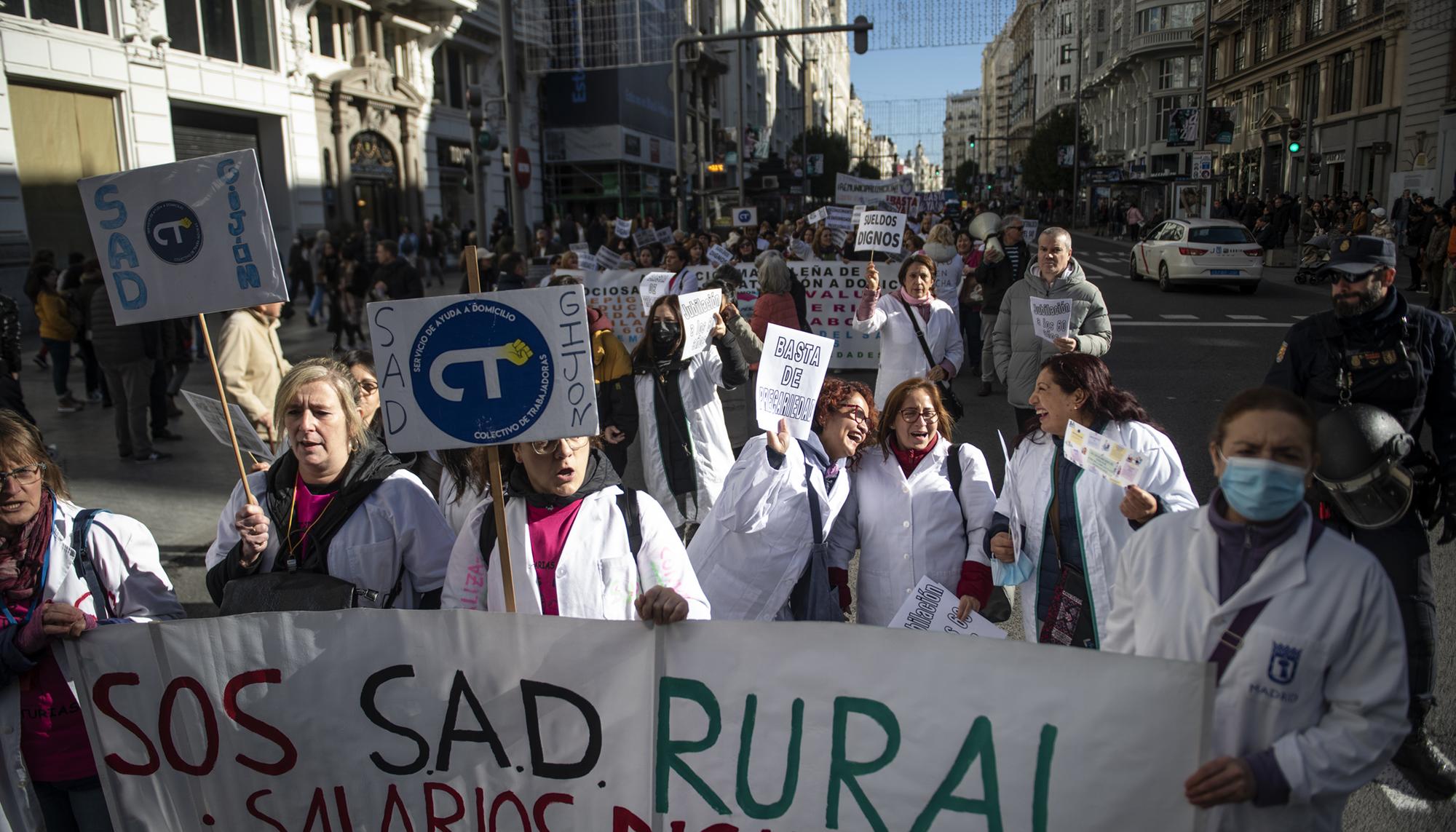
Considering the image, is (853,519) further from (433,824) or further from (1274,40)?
(1274,40)

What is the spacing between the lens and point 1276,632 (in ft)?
6.58

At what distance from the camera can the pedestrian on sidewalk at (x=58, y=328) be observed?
36.4ft

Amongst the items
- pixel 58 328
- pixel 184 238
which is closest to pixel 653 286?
pixel 58 328

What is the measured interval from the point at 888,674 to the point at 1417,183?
33011 millimetres

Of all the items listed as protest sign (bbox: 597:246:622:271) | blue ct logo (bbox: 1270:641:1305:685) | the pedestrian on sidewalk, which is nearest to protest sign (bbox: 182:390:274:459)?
blue ct logo (bbox: 1270:641:1305:685)

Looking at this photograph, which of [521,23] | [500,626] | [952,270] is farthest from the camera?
[521,23]

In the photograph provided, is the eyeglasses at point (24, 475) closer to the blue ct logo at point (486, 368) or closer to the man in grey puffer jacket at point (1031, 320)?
the blue ct logo at point (486, 368)

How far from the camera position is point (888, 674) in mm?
2398

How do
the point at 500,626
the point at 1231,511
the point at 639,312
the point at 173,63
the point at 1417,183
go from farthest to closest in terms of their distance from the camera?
the point at 1417,183
the point at 173,63
the point at 639,312
the point at 500,626
the point at 1231,511

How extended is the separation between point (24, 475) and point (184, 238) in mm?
852

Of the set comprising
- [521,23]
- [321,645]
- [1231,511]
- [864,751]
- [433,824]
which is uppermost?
[521,23]

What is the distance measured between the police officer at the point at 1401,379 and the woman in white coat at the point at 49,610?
384 cm

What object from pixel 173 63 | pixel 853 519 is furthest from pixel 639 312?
pixel 173 63

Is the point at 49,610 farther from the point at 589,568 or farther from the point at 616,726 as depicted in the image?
the point at 616,726
